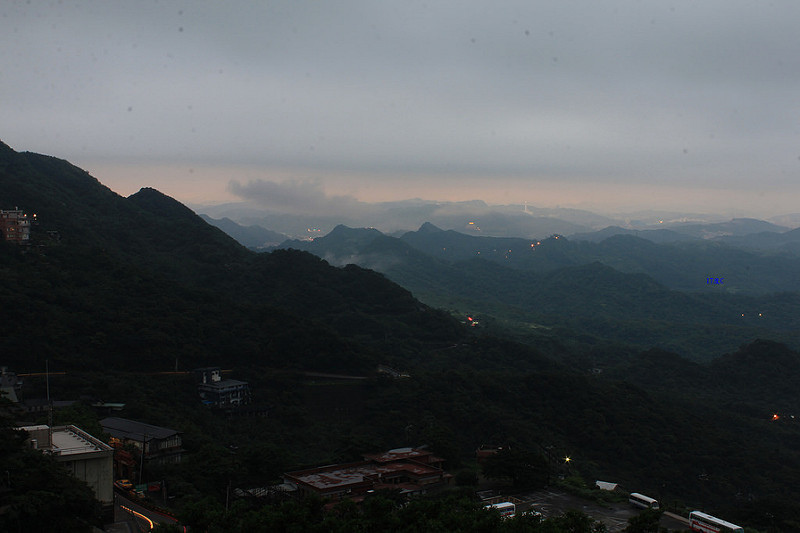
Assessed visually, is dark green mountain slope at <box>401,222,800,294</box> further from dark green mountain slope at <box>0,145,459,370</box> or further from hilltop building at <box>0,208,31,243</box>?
hilltop building at <box>0,208,31,243</box>

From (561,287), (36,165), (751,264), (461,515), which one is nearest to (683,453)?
(461,515)

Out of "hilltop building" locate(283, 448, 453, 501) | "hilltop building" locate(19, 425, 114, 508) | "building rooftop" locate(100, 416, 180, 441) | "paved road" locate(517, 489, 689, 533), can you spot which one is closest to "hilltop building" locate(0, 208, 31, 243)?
"building rooftop" locate(100, 416, 180, 441)

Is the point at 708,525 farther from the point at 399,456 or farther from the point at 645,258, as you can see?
the point at 645,258

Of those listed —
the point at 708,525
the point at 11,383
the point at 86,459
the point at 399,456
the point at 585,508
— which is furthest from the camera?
the point at 11,383

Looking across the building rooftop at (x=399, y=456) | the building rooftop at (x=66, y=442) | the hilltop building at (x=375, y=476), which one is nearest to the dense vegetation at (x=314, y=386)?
the building rooftop at (x=399, y=456)

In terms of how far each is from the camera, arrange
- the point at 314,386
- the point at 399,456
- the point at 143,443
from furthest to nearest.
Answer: the point at 314,386, the point at 399,456, the point at 143,443

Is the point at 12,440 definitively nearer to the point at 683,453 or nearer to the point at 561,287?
the point at 683,453

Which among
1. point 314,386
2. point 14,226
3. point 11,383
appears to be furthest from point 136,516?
point 14,226
